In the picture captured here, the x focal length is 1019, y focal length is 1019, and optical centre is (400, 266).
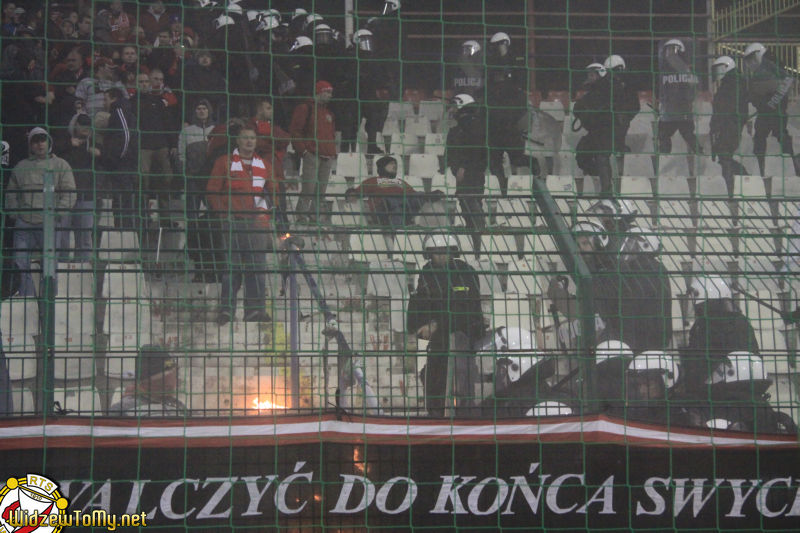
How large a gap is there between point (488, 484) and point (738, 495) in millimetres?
1369

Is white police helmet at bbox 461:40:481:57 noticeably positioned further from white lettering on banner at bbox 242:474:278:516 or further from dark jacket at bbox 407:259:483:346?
white lettering on banner at bbox 242:474:278:516

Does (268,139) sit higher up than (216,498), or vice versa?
(268,139)

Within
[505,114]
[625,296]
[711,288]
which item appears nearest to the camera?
[625,296]

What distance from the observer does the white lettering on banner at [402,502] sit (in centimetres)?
548

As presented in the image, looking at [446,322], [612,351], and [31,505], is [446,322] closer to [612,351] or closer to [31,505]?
[612,351]

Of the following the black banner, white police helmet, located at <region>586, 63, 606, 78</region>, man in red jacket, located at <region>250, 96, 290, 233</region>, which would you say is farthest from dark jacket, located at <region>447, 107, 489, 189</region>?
the black banner

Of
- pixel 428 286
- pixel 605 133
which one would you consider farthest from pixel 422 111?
pixel 428 286

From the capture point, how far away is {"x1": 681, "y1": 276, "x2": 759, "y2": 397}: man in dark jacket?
6680 millimetres

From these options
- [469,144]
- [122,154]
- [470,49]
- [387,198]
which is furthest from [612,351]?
[470,49]

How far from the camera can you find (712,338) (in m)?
7.00

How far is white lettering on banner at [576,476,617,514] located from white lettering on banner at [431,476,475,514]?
0.64 metres

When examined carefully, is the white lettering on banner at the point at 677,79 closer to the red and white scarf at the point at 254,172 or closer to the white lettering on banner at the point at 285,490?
the red and white scarf at the point at 254,172

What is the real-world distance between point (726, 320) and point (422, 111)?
174 inches

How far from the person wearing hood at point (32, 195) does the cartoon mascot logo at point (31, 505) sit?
4.84ft
